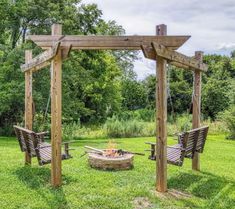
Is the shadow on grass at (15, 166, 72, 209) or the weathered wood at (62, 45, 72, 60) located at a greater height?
the weathered wood at (62, 45, 72, 60)

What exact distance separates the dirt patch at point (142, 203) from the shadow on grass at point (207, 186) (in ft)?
1.90

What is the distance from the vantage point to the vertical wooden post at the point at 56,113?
5.52 metres

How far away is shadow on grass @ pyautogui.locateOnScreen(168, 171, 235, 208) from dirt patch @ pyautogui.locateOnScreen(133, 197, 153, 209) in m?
0.58

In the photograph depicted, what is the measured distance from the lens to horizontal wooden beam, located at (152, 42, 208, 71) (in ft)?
16.9

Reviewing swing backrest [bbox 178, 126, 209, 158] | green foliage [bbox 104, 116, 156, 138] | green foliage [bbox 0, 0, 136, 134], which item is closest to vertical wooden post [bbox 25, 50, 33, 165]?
swing backrest [bbox 178, 126, 209, 158]

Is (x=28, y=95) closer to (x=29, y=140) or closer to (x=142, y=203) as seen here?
(x=29, y=140)

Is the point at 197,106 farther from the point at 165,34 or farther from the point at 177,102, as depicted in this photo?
the point at 177,102

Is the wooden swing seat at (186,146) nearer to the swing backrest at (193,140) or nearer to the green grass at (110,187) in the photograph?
the swing backrest at (193,140)

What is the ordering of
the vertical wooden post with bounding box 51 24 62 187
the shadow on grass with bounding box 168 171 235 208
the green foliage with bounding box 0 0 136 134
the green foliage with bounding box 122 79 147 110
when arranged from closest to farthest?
the shadow on grass with bounding box 168 171 235 208 → the vertical wooden post with bounding box 51 24 62 187 → the green foliage with bounding box 0 0 136 134 → the green foliage with bounding box 122 79 147 110

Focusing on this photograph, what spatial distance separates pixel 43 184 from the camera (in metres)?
5.67

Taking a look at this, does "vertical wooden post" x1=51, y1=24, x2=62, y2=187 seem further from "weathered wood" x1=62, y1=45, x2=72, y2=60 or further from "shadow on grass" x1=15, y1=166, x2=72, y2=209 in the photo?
"shadow on grass" x1=15, y1=166, x2=72, y2=209

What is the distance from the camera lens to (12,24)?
14.3 metres

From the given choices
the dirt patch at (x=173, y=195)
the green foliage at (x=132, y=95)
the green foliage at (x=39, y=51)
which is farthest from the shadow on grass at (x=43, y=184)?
the green foliage at (x=132, y=95)

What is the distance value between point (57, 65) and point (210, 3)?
233 inches
